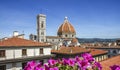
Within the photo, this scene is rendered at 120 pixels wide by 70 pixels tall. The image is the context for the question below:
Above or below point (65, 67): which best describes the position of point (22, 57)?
below

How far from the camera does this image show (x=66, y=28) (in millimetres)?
106562

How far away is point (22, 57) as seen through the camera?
31969 millimetres

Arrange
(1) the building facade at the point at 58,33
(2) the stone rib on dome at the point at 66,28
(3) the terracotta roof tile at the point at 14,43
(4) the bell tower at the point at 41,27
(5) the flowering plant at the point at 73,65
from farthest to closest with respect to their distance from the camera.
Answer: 1. (2) the stone rib on dome at the point at 66,28
2. (1) the building facade at the point at 58,33
3. (4) the bell tower at the point at 41,27
4. (3) the terracotta roof tile at the point at 14,43
5. (5) the flowering plant at the point at 73,65

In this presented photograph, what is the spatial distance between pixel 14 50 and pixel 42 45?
6.09 metres

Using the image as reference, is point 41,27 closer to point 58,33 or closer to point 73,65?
point 58,33

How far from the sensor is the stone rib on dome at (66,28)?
10532 cm

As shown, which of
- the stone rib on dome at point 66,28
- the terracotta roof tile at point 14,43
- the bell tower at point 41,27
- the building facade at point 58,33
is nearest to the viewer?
the terracotta roof tile at point 14,43

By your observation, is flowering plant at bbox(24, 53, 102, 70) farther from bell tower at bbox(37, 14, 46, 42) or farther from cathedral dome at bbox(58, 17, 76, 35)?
cathedral dome at bbox(58, 17, 76, 35)

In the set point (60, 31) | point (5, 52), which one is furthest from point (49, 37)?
point (5, 52)

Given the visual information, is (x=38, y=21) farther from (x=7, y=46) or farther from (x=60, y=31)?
→ (x=7, y=46)

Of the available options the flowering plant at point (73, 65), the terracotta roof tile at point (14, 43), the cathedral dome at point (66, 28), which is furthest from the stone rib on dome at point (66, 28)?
the flowering plant at point (73, 65)

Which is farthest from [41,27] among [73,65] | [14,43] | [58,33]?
[73,65]

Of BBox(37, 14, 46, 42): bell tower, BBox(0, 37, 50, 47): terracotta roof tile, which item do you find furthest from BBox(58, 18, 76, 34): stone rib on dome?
BBox(0, 37, 50, 47): terracotta roof tile

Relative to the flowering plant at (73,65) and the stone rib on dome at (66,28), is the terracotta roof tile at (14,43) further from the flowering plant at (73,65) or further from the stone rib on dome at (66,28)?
the stone rib on dome at (66,28)
